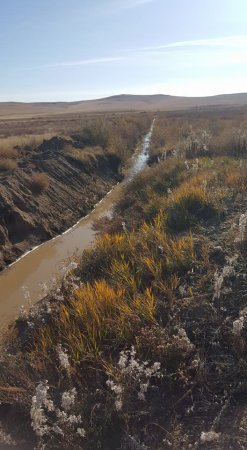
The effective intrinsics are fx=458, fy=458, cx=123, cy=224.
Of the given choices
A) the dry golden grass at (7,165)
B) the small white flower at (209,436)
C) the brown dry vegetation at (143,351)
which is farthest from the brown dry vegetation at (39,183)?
the small white flower at (209,436)

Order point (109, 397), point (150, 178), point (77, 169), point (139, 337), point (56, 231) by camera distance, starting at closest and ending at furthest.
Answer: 1. point (109, 397)
2. point (139, 337)
3. point (56, 231)
4. point (150, 178)
5. point (77, 169)

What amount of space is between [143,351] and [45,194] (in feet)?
37.2

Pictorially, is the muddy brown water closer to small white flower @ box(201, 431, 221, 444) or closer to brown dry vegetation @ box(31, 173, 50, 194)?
brown dry vegetation @ box(31, 173, 50, 194)

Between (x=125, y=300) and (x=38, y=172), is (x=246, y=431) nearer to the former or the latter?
(x=125, y=300)

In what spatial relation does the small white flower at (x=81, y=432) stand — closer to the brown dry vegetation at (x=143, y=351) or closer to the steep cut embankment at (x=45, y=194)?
the brown dry vegetation at (x=143, y=351)

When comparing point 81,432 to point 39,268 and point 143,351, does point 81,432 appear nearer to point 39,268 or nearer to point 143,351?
point 143,351


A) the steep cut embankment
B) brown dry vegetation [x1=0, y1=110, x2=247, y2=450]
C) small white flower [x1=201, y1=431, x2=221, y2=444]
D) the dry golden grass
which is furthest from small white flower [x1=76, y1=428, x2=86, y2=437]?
the dry golden grass

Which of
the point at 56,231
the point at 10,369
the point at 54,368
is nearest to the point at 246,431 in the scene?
the point at 54,368

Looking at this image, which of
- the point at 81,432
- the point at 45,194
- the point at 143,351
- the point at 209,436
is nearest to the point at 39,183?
the point at 45,194

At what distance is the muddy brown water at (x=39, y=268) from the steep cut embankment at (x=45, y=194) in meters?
0.30

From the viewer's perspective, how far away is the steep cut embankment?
13.0 m

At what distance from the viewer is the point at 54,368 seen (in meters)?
5.47

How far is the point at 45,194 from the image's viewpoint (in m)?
15.9

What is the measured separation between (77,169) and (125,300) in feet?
46.7
